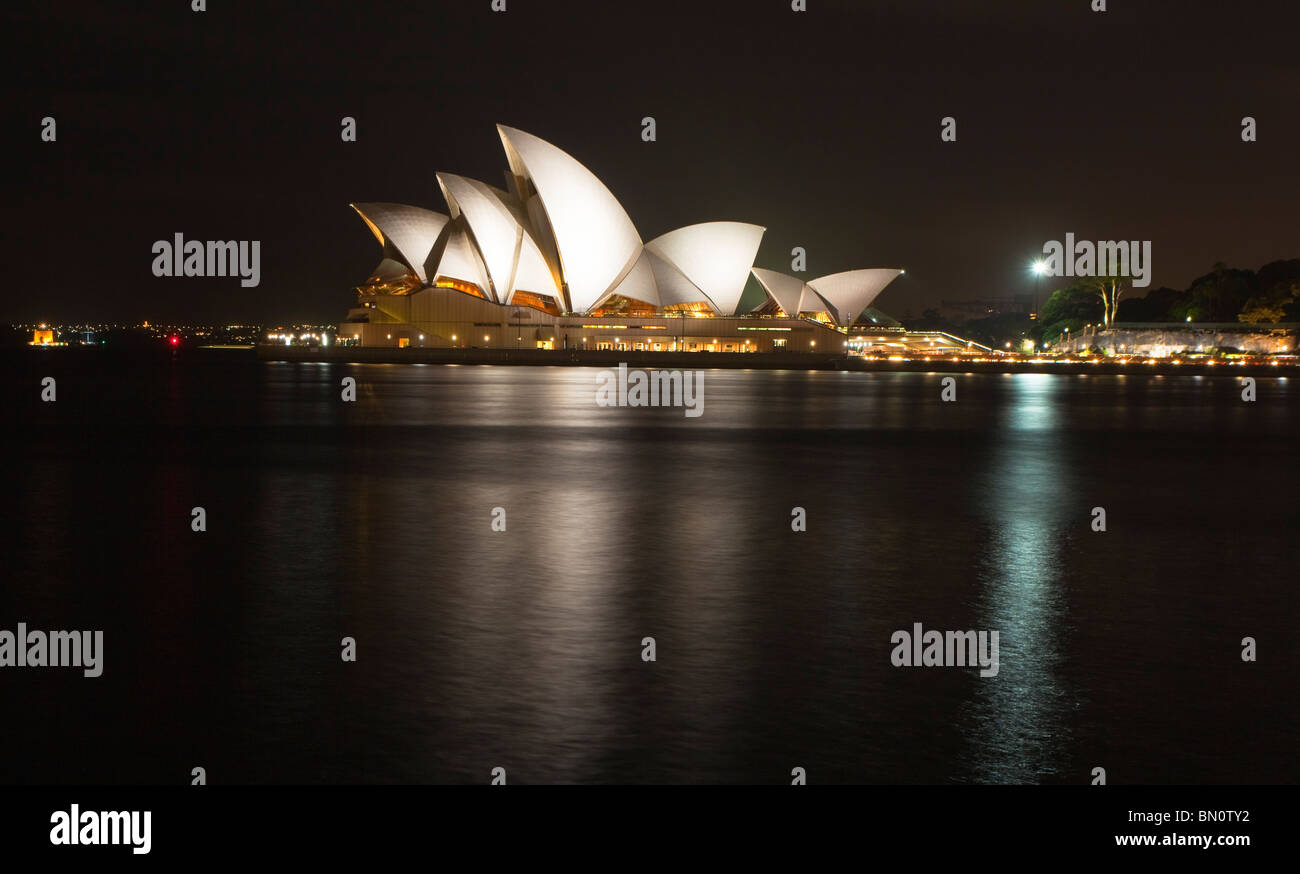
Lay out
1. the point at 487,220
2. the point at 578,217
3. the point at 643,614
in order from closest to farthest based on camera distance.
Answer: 1. the point at 643,614
2. the point at 578,217
3. the point at 487,220

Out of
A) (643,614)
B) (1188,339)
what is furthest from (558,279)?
(643,614)

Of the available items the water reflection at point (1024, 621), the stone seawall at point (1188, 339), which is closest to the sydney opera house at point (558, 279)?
the stone seawall at point (1188, 339)

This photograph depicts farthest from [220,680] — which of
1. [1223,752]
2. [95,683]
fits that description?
[1223,752]

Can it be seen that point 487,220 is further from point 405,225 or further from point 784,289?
point 784,289

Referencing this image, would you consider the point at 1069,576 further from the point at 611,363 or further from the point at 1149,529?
the point at 611,363

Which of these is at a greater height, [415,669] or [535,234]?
[535,234]

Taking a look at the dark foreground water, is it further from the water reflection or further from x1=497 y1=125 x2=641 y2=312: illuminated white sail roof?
x1=497 y1=125 x2=641 y2=312: illuminated white sail roof
